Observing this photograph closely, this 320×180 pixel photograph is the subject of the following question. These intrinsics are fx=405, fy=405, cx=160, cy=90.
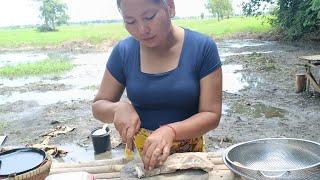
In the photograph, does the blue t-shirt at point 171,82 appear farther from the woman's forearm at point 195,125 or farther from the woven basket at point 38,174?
the woven basket at point 38,174

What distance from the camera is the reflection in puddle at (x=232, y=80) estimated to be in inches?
391

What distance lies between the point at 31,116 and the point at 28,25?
49.2 m

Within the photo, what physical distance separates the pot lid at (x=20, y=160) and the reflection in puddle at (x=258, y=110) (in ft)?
20.4

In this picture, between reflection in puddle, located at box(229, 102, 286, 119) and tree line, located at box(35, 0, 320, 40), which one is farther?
tree line, located at box(35, 0, 320, 40)

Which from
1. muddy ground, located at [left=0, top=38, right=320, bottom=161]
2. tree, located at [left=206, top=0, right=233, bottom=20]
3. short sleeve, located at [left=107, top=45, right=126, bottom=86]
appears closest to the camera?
short sleeve, located at [left=107, top=45, right=126, bottom=86]

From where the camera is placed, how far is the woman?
5.62ft

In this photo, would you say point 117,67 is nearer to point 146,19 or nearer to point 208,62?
point 146,19

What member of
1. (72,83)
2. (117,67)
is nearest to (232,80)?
(72,83)

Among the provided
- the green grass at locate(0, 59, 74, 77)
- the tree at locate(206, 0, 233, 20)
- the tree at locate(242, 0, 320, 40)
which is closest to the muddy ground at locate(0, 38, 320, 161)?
the green grass at locate(0, 59, 74, 77)

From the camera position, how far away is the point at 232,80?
11078mm

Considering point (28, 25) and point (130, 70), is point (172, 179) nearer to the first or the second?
point (130, 70)

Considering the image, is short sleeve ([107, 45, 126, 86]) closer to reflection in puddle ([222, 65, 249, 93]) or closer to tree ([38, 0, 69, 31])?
reflection in puddle ([222, 65, 249, 93])

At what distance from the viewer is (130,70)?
6.31ft

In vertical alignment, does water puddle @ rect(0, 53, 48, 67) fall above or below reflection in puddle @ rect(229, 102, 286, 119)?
below
